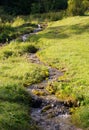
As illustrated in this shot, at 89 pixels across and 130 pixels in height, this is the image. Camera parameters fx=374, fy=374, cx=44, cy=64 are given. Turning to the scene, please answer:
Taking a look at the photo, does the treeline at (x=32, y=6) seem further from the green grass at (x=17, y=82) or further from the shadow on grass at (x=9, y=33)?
the green grass at (x=17, y=82)

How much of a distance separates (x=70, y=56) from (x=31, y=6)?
43104mm

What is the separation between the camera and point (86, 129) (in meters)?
13.4

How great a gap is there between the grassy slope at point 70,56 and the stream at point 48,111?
1.68 feet

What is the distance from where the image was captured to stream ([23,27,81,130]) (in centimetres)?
1385

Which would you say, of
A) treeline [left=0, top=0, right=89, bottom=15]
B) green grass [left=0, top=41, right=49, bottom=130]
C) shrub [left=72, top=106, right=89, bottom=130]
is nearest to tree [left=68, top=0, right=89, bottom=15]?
treeline [left=0, top=0, right=89, bottom=15]

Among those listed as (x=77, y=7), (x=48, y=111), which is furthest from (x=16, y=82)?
(x=77, y=7)

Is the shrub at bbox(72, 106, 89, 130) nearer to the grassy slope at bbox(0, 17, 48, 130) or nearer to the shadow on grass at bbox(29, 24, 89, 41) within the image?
the grassy slope at bbox(0, 17, 48, 130)

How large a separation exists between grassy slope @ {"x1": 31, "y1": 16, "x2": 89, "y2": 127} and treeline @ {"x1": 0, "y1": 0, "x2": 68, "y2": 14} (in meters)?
21.3

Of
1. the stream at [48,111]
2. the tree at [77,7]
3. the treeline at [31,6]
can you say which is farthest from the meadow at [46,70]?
the treeline at [31,6]

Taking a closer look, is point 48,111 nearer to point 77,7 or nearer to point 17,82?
point 17,82

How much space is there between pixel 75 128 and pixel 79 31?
21991mm

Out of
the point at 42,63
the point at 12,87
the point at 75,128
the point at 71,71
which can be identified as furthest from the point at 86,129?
the point at 42,63

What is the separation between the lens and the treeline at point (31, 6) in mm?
63312

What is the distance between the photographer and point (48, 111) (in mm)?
15250
